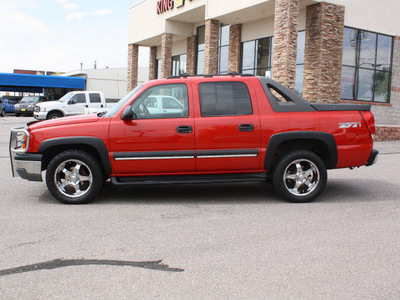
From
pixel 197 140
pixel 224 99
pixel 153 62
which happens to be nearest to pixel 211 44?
pixel 153 62

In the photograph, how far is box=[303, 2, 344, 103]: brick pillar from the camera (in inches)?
735

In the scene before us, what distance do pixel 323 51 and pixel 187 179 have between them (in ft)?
48.2

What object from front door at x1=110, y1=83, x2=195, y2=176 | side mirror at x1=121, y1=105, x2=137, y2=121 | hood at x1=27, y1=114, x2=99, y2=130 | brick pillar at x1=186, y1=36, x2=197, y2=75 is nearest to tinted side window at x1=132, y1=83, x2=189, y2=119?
front door at x1=110, y1=83, x2=195, y2=176

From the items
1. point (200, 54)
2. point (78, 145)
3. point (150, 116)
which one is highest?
point (200, 54)

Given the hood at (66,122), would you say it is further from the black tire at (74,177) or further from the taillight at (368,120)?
the taillight at (368,120)

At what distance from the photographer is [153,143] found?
5809 mm

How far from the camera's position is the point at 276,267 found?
3625mm

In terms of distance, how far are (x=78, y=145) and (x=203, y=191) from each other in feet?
7.13

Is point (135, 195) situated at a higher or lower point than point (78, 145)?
lower

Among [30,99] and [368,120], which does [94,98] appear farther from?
[368,120]

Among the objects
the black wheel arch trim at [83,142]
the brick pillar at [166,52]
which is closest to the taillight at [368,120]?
the black wheel arch trim at [83,142]

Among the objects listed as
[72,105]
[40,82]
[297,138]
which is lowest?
[297,138]

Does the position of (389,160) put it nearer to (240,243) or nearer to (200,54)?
(240,243)

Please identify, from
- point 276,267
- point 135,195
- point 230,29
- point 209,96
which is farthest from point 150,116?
point 230,29
